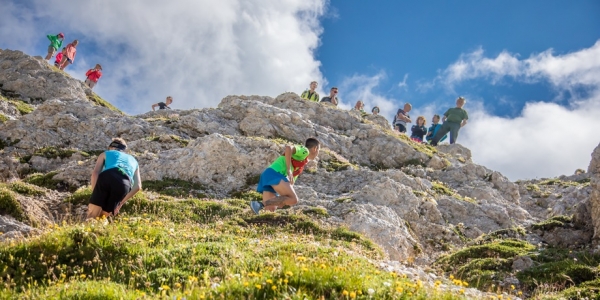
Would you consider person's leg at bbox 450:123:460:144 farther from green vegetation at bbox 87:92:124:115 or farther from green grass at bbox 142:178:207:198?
green vegetation at bbox 87:92:124:115

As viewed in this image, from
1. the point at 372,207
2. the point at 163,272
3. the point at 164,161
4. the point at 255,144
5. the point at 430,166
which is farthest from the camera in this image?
the point at 430,166

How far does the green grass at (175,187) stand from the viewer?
19.4 m

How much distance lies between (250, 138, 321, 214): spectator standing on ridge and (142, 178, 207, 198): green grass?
5.28 m

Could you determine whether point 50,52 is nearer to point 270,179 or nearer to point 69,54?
point 69,54

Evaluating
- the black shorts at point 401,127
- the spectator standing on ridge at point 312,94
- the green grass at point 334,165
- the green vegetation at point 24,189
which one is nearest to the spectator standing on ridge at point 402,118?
the black shorts at point 401,127

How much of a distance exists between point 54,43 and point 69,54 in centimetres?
145

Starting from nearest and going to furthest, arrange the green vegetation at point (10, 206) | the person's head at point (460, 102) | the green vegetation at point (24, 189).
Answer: the green vegetation at point (10, 206), the green vegetation at point (24, 189), the person's head at point (460, 102)

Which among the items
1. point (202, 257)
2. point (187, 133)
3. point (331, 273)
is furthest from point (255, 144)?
point (331, 273)

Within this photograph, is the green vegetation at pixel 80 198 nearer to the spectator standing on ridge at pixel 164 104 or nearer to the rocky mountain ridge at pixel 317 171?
the rocky mountain ridge at pixel 317 171

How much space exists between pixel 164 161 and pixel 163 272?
48.9 ft

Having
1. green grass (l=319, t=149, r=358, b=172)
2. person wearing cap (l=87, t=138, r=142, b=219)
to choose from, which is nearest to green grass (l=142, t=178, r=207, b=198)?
green grass (l=319, t=149, r=358, b=172)

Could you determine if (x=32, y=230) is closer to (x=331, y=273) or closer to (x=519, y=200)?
(x=331, y=273)

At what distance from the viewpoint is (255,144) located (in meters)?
24.2

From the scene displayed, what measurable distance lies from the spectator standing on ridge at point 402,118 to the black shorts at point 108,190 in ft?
98.2
